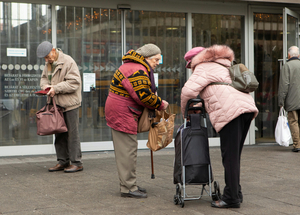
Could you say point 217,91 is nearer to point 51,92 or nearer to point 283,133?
point 51,92

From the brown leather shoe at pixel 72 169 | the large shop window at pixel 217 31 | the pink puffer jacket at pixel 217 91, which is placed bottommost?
the brown leather shoe at pixel 72 169

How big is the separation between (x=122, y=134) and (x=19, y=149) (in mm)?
4261

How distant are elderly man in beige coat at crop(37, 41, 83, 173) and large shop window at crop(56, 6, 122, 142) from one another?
2.34 meters

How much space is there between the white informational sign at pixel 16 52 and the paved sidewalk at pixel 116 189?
2188 millimetres

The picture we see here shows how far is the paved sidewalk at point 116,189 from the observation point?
430 cm

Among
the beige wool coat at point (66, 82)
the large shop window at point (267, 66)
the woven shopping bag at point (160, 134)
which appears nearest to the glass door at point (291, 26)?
the large shop window at point (267, 66)

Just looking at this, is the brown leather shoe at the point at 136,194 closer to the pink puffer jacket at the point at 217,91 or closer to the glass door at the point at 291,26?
the pink puffer jacket at the point at 217,91

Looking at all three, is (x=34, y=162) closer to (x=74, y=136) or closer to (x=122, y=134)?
(x=74, y=136)

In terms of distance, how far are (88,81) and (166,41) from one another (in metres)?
2.11

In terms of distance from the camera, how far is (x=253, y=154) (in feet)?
27.6

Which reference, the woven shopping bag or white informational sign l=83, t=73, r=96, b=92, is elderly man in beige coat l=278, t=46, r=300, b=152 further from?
the woven shopping bag

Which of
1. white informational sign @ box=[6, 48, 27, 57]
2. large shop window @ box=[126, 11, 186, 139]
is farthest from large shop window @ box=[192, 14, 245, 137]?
white informational sign @ box=[6, 48, 27, 57]

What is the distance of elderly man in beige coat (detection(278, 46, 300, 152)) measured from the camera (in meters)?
8.66

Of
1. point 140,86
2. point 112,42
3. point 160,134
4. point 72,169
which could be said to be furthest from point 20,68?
point 160,134
